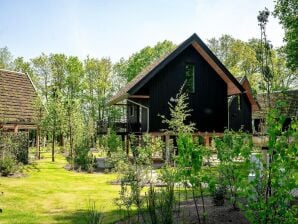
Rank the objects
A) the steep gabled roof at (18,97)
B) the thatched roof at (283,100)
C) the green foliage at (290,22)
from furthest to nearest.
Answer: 1. the green foliage at (290,22)
2. the steep gabled roof at (18,97)
3. the thatched roof at (283,100)

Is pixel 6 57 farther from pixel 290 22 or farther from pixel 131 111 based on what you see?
pixel 290 22

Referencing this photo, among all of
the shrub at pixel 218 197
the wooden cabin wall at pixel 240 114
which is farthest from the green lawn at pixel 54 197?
the wooden cabin wall at pixel 240 114

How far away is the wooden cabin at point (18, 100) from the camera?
65.7 ft

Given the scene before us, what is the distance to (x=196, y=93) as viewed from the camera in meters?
24.3

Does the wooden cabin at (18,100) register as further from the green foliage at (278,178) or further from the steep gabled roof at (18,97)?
the green foliage at (278,178)

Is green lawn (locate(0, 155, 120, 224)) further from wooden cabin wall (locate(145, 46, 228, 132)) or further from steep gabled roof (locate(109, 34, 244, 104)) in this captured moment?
wooden cabin wall (locate(145, 46, 228, 132))

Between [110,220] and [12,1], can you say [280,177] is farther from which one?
[12,1]

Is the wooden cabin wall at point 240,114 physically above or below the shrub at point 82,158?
above

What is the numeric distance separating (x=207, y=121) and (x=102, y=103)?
27.9 metres

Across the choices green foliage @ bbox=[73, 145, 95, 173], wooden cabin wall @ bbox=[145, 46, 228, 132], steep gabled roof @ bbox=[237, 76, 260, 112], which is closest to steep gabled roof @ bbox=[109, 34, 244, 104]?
wooden cabin wall @ bbox=[145, 46, 228, 132]

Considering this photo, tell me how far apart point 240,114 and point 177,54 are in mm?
11005

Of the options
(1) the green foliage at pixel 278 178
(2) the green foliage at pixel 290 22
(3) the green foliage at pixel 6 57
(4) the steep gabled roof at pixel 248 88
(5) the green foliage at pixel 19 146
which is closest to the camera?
(1) the green foliage at pixel 278 178

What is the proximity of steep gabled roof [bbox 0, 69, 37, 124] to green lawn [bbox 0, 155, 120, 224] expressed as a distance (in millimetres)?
4758

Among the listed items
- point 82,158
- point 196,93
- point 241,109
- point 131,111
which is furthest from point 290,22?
point 82,158
